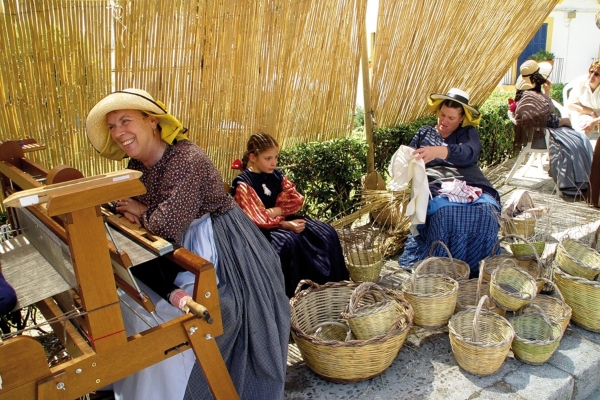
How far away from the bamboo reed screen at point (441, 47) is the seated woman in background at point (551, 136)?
454 millimetres

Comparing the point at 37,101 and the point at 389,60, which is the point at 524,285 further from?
the point at 37,101

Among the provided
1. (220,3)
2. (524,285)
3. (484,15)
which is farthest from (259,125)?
(484,15)

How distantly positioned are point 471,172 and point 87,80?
2.87m

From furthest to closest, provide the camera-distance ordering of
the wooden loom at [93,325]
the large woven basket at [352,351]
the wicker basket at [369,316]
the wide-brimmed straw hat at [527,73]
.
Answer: the wide-brimmed straw hat at [527,73]
the wicker basket at [369,316]
the large woven basket at [352,351]
the wooden loom at [93,325]

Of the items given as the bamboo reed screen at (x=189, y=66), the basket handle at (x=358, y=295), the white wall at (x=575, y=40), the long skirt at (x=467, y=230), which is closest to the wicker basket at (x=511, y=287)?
the long skirt at (x=467, y=230)

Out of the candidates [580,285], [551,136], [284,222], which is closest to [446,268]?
[580,285]

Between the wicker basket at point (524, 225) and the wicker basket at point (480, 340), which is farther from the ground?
the wicker basket at point (524, 225)

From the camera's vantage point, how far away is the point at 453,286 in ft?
10.3

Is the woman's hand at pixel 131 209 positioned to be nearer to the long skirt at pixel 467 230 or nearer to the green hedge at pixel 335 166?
the green hedge at pixel 335 166

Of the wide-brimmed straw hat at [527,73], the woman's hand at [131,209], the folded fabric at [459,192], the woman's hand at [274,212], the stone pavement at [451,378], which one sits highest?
the wide-brimmed straw hat at [527,73]

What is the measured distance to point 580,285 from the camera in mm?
3045

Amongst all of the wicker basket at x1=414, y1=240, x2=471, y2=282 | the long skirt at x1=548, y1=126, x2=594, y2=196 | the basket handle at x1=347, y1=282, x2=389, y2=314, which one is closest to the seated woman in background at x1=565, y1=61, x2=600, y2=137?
the long skirt at x1=548, y1=126, x2=594, y2=196

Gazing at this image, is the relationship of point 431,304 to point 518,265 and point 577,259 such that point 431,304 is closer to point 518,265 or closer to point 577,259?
point 518,265

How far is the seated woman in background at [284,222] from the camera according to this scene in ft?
10.5
